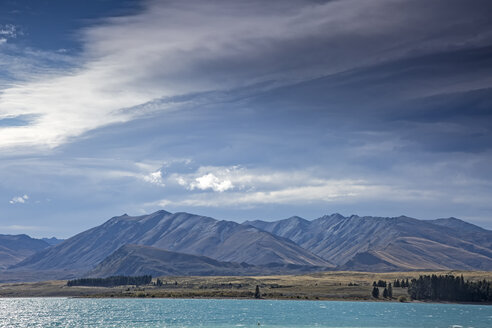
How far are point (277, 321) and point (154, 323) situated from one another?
40959 mm

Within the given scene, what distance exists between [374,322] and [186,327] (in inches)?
2633

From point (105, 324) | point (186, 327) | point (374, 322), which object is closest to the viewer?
point (186, 327)

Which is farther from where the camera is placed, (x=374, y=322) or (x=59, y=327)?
(x=374, y=322)

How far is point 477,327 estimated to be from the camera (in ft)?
578

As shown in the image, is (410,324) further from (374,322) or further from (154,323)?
(154,323)

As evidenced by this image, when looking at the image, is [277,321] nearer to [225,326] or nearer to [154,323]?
[225,326]

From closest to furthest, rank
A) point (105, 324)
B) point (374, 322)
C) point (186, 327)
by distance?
point (186, 327) → point (105, 324) → point (374, 322)

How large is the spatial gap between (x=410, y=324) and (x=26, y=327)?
4780 inches

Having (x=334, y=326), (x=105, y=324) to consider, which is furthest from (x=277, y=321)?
(x=105, y=324)

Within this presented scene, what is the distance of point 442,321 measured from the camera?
655 ft

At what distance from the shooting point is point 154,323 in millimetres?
186000

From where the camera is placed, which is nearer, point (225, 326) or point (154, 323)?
point (225, 326)

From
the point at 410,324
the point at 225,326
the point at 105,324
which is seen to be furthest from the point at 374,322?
the point at 105,324

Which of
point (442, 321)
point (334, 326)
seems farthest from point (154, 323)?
point (442, 321)
